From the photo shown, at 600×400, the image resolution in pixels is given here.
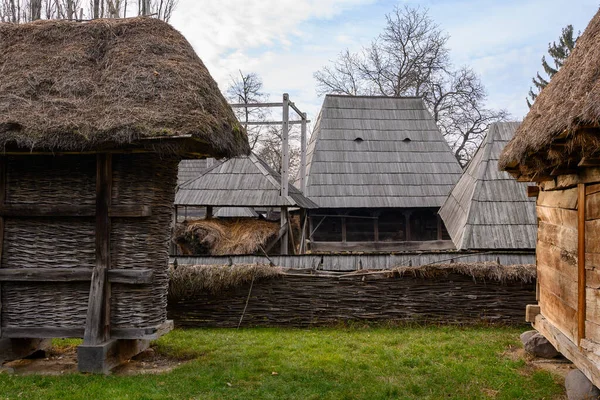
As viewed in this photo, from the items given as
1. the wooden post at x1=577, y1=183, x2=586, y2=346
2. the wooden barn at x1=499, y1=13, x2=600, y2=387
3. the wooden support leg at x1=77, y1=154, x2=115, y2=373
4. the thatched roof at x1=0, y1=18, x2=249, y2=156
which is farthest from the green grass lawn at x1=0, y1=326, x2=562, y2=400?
the thatched roof at x1=0, y1=18, x2=249, y2=156

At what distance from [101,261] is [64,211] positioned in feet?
2.37

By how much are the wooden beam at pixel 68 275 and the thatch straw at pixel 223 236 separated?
6.05 metres

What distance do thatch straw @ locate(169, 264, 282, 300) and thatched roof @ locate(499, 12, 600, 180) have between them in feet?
14.3

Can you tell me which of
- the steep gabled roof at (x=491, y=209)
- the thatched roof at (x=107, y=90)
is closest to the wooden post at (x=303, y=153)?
the steep gabled roof at (x=491, y=209)

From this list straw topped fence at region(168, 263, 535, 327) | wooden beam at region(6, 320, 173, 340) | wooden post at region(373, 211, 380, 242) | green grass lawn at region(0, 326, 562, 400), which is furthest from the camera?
wooden post at region(373, 211, 380, 242)

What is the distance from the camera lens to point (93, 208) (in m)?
6.32

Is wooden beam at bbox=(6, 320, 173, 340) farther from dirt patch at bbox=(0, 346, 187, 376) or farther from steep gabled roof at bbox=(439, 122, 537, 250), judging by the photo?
steep gabled roof at bbox=(439, 122, 537, 250)

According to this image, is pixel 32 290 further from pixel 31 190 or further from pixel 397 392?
pixel 397 392

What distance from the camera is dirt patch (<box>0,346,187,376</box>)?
638cm

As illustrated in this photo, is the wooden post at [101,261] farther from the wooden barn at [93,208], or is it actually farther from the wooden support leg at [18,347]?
the wooden support leg at [18,347]

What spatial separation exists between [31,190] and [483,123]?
25.6 metres

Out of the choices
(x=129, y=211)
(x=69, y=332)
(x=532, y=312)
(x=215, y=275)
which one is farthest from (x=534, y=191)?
(x=69, y=332)

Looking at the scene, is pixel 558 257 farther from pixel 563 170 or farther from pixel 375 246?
pixel 375 246

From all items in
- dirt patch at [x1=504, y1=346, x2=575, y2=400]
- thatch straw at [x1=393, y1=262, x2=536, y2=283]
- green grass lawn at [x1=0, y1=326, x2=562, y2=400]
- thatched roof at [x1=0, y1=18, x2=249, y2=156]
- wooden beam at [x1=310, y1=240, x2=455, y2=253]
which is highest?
thatched roof at [x1=0, y1=18, x2=249, y2=156]
